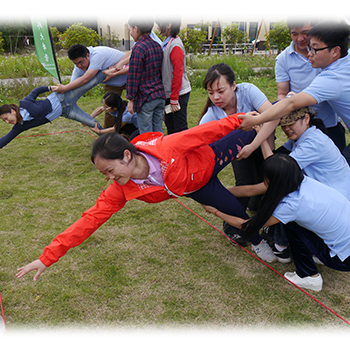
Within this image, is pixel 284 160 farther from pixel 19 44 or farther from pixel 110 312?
pixel 19 44

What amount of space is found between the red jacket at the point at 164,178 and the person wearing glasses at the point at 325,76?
9.5 inches

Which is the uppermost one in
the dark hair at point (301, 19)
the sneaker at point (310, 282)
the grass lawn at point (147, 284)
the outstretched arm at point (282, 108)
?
the dark hair at point (301, 19)

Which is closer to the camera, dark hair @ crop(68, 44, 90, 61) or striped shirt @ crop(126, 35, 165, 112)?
striped shirt @ crop(126, 35, 165, 112)

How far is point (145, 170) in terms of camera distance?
201cm

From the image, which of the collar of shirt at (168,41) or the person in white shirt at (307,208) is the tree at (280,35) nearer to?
the collar of shirt at (168,41)

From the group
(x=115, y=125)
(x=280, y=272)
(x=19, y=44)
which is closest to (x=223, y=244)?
(x=280, y=272)

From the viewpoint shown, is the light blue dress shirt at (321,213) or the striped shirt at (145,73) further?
the striped shirt at (145,73)

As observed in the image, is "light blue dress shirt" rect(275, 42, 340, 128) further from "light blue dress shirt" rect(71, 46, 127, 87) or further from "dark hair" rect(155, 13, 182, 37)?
"light blue dress shirt" rect(71, 46, 127, 87)

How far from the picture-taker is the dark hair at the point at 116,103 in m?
4.06

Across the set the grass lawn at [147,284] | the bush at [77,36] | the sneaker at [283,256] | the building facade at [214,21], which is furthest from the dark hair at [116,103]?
the building facade at [214,21]

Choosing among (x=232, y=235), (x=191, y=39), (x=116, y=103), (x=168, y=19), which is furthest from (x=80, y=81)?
(x=191, y=39)

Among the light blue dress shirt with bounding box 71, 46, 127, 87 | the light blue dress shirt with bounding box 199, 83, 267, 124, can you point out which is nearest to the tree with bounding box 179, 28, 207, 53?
the light blue dress shirt with bounding box 71, 46, 127, 87

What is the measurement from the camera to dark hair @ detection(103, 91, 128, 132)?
4.06 metres

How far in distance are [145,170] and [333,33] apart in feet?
4.94
